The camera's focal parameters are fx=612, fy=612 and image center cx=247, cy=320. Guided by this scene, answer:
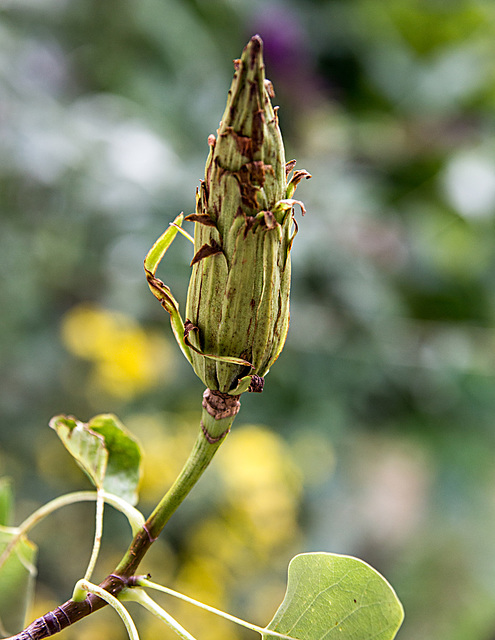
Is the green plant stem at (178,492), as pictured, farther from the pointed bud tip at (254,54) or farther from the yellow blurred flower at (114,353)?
the yellow blurred flower at (114,353)

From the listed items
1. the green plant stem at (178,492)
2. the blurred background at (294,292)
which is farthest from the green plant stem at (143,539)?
the blurred background at (294,292)

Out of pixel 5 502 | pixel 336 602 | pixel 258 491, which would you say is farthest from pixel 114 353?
pixel 336 602

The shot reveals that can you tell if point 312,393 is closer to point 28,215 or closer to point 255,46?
point 28,215

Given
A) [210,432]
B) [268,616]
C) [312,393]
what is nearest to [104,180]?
[312,393]

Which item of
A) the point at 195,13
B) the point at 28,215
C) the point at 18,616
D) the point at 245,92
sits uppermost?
the point at 195,13

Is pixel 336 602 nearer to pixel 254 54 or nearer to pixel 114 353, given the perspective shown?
pixel 254 54

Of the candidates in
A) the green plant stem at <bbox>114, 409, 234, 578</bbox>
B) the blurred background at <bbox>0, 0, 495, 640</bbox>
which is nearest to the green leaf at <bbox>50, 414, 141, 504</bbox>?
the green plant stem at <bbox>114, 409, 234, 578</bbox>
